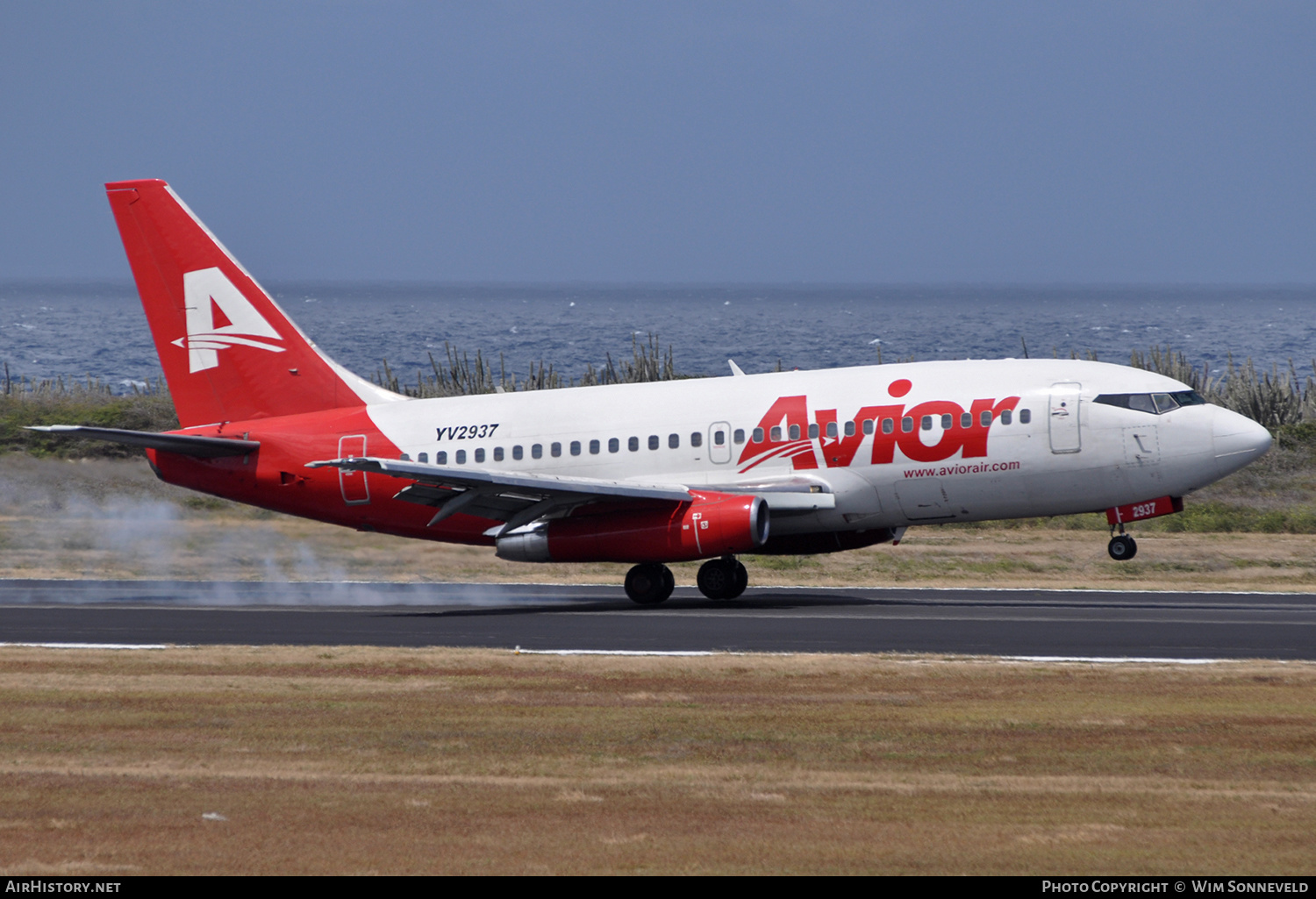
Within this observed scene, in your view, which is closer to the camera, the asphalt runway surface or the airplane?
the asphalt runway surface

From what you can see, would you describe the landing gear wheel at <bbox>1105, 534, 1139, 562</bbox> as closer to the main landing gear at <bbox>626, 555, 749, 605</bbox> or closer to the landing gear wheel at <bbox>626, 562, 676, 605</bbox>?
the main landing gear at <bbox>626, 555, 749, 605</bbox>

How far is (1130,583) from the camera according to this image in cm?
3312

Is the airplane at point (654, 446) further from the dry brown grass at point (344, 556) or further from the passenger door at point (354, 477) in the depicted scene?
the dry brown grass at point (344, 556)

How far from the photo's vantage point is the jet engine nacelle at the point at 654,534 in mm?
27547

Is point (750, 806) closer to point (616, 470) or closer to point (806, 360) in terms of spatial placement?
point (616, 470)

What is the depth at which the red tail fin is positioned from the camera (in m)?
31.9

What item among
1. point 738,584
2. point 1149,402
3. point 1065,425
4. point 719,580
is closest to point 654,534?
point 719,580

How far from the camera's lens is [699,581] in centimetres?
3055

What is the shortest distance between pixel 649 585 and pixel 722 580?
1.66 metres

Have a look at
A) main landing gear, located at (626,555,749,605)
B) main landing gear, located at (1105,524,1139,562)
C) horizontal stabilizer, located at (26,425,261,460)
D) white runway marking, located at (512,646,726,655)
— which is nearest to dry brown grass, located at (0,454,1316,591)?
horizontal stabilizer, located at (26,425,261,460)

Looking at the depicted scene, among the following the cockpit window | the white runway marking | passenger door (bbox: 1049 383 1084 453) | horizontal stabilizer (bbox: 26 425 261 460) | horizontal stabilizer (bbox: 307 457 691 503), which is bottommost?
the white runway marking

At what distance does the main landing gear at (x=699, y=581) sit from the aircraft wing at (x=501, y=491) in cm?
171

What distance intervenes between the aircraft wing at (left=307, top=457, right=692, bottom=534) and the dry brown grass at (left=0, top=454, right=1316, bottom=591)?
5192 millimetres
